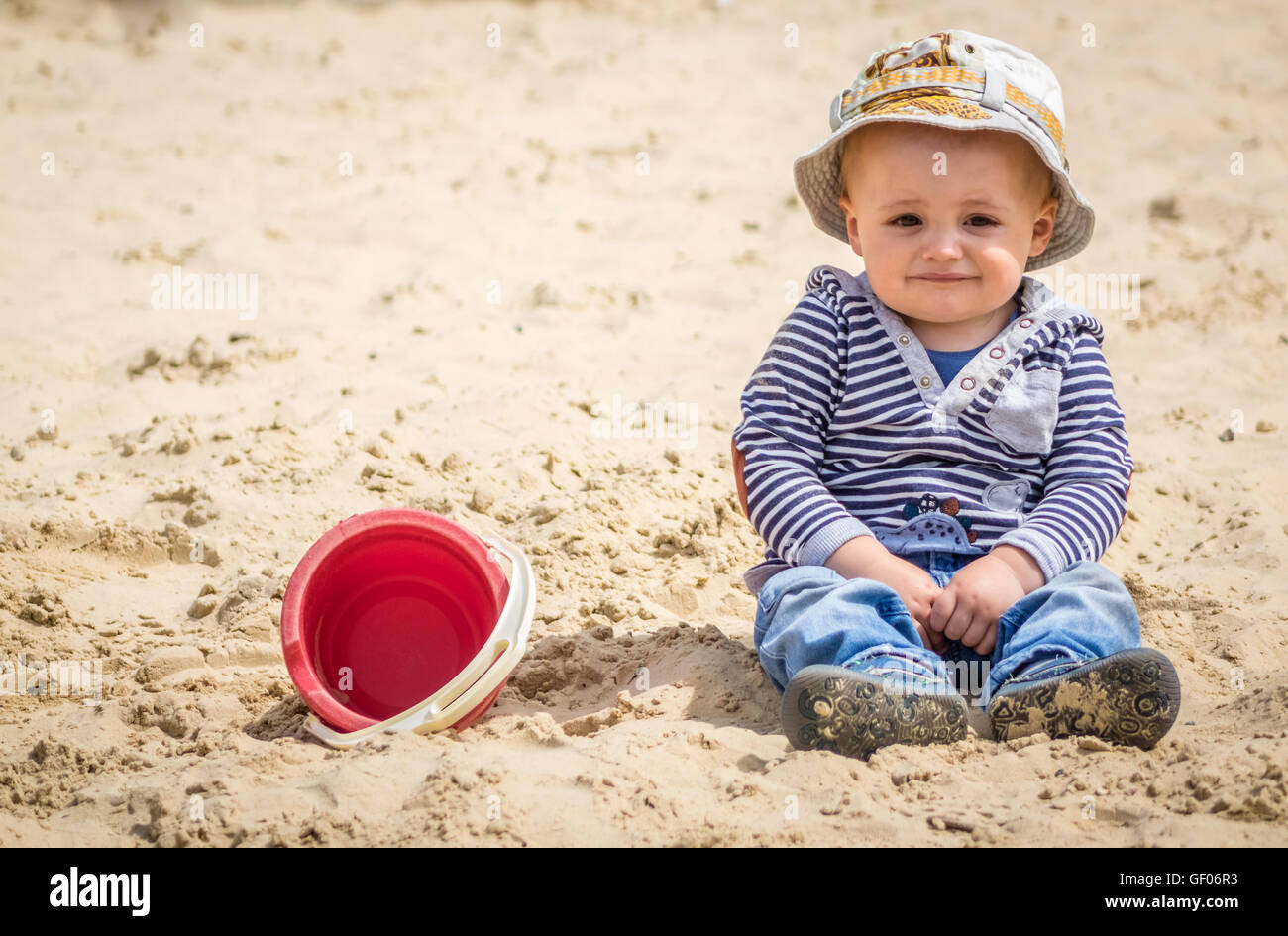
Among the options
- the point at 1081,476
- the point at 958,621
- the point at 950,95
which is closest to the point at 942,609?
the point at 958,621

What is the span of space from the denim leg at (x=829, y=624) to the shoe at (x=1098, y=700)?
17cm

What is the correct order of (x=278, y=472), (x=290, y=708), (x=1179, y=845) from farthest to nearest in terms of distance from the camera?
(x=278, y=472) → (x=290, y=708) → (x=1179, y=845)

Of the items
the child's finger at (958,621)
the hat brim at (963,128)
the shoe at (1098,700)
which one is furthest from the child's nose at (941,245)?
the shoe at (1098,700)

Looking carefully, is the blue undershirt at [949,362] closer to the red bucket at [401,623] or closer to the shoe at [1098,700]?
the shoe at [1098,700]

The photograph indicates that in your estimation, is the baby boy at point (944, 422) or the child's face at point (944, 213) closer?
the baby boy at point (944, 422)

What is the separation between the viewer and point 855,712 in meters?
2.06

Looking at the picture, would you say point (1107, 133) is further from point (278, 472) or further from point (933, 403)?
point (278, 472)

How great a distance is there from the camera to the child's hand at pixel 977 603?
2303 millimetres

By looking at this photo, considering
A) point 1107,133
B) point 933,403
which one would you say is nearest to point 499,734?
point 933,403

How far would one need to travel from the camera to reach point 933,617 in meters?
2.32

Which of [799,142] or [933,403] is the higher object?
[799,142]

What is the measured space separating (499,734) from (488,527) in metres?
0.93

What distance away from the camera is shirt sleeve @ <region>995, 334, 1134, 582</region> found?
2389 mm

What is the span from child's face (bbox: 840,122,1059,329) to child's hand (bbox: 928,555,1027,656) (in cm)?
53
